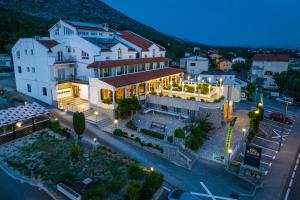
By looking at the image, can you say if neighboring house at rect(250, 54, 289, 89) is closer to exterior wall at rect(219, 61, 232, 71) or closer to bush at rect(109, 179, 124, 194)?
exterior wall at rect(219, 61, 232, 71)

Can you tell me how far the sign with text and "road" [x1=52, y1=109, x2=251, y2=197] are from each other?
6.32ft

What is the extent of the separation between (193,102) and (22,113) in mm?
20235

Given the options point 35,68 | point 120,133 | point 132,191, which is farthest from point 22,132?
point 132,191

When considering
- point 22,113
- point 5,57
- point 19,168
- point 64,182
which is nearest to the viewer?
point 64,182

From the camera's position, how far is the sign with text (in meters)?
19.7

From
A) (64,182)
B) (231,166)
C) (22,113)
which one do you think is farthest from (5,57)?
(231,166)

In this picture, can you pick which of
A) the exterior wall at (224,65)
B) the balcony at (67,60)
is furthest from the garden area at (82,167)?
the exterior wall at (224,65)

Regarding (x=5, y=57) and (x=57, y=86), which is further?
(x=5, y=57)

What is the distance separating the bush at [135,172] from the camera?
17.3m

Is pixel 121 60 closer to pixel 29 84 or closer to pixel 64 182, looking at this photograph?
pixel 29 84

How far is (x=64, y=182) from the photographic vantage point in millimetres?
16219

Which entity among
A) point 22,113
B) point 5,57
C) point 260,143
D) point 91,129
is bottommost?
point 260,143

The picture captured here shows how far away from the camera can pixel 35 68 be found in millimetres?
32562

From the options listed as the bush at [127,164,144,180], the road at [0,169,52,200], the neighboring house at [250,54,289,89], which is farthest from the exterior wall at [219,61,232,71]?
the road at [0,169,52,200]
